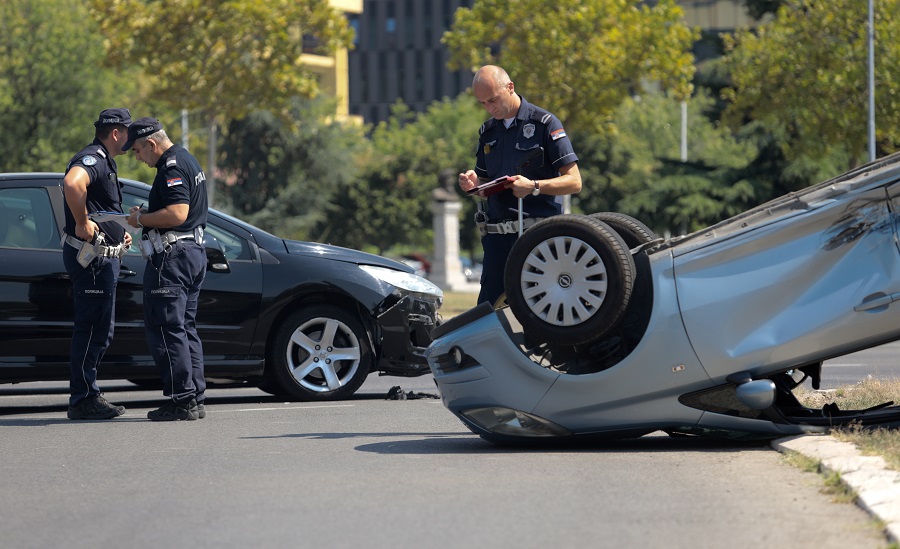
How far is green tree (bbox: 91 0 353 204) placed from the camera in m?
30.5

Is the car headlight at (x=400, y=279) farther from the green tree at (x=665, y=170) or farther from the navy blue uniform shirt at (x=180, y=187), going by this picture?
the green tree at (x=665, y=170)

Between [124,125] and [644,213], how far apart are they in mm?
32374

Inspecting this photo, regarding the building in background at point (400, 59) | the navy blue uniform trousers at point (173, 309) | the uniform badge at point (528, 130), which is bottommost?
the navy blue uniform trousers at point (173, 309)

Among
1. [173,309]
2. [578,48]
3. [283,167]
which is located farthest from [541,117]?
[283,167]

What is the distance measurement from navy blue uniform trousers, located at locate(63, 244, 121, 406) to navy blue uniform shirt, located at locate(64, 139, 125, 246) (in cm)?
15

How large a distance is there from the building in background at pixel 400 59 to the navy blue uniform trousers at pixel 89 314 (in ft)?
346

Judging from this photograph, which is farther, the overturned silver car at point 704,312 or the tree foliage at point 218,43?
the tree foliage at point 218,43

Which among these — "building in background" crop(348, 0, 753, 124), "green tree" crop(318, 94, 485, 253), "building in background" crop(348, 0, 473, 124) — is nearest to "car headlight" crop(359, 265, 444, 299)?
"green tree" crop(318, 94, 485, 253)

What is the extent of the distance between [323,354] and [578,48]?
2318 cm

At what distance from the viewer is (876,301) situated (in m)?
6.26

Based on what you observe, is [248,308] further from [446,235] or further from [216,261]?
[446,235]

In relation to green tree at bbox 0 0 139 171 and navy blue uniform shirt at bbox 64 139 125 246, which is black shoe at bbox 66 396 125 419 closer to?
navy blue uniform shirt at bbox 64 139 125 246

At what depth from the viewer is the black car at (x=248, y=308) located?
9.23 m

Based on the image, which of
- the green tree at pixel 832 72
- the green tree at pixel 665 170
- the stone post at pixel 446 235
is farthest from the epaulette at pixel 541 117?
the stone post at pixel 446 235
